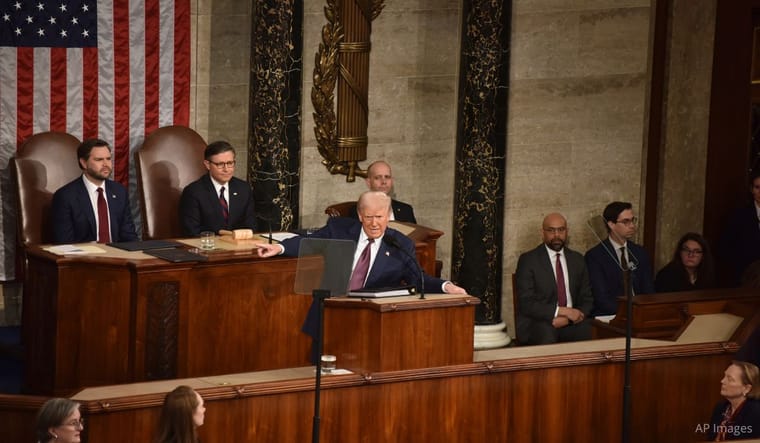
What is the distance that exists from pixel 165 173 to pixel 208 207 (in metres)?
0.94

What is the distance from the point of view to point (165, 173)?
10.5 meters

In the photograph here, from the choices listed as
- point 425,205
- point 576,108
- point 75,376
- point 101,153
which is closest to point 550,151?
point 576,108

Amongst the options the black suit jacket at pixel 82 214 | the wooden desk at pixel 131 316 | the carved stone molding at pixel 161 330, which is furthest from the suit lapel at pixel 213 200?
the carved stone molding at pixel 161 330

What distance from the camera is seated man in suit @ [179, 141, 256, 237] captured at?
9.69m

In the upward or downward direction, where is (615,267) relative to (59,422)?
upward

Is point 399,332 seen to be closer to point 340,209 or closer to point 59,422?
point 59,422

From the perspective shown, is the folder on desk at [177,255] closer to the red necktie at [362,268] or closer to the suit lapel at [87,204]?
the suit lapel at [87,204]

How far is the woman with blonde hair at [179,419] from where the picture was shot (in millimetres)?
→ 5727

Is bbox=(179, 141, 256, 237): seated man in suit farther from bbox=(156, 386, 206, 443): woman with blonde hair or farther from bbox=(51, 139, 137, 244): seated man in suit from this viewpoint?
bbox=(156, 386, 206, 443): woman with blonde hair

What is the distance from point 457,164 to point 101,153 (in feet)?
10.6

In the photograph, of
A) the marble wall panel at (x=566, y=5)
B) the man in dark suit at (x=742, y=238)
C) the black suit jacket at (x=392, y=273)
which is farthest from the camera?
the marble wall panel at (x=566, y=5)

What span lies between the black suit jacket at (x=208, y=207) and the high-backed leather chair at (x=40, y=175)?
3.47 feet

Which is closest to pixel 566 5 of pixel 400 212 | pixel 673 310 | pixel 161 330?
pixel 400 212

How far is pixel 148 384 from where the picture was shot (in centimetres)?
681
